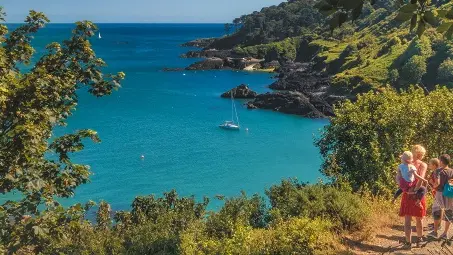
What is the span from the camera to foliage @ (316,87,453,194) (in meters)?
11.0

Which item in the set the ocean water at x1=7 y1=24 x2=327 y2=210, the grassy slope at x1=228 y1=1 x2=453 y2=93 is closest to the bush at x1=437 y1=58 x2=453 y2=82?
the grassy slope at x1=228 y1=1 x2=453 y2=93

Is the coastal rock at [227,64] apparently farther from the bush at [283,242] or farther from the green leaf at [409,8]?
the green leaf at [409,8]

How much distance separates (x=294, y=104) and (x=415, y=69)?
14.3m

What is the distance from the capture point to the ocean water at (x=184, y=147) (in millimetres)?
31656

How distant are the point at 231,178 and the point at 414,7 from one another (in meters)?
31.1

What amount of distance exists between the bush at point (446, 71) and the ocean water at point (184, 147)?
1439 centimetres

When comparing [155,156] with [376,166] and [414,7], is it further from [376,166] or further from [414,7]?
[414,7]

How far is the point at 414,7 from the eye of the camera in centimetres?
232

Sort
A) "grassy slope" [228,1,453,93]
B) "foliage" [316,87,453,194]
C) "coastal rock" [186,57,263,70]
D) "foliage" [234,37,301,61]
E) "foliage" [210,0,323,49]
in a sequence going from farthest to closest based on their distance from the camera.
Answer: "foliage" [210,0,323,49] < "foliage" [234,37,301,61] < "coastal rock" [186,57,263,70] < "grassy slope" [228,1,453,93] < "foliage" [316,87,453,194]

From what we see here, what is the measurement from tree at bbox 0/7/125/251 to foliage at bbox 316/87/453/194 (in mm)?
6262

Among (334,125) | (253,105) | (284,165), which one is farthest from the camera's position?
(253,105)

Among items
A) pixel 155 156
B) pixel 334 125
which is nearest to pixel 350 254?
pixel 334 125

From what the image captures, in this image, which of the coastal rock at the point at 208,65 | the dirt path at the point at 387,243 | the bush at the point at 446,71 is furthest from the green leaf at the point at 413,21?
the coastal rock at the point at 208,65

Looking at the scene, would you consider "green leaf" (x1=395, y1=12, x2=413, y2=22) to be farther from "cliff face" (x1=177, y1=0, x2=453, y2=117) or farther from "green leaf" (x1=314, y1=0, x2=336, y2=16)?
"cliff face" (x1=177, y1=0, x2=453, y2=117)
